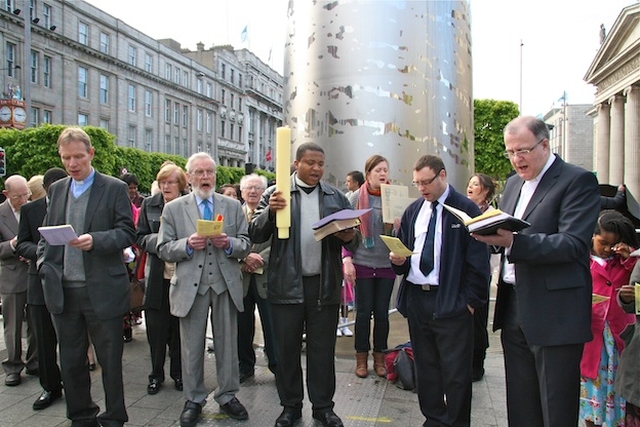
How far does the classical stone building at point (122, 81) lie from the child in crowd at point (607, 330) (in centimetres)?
2668

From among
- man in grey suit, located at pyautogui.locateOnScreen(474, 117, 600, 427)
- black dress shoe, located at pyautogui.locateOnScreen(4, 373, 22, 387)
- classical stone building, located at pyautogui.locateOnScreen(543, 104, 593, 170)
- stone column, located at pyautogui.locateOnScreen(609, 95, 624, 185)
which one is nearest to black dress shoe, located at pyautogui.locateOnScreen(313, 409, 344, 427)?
man in grey suit, located at pyautogui.locateOnScreen(474, 117, 600, 427)

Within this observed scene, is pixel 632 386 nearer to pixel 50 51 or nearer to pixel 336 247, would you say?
pixel 336 247

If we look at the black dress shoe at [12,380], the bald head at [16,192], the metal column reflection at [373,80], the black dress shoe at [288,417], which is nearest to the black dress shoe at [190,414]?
the black dress shoe at [288,417]

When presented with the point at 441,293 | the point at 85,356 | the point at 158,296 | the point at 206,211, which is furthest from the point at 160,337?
the point at 441,293

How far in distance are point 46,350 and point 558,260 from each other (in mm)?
4165

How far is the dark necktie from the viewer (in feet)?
12.2

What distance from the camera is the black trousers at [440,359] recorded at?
3.60 meters

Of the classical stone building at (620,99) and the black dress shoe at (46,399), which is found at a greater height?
the classical stone building at (620,99)

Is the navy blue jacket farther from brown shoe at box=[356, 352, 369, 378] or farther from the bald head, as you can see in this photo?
the bald head

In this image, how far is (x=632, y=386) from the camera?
3.25 metres

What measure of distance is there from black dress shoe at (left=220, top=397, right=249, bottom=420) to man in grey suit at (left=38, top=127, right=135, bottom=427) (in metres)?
0.78

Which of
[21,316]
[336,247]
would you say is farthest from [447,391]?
[21,316]

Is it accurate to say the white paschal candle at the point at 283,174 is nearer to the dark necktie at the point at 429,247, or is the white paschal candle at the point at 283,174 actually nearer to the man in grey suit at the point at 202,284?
the man in grey suit at the point at 202,284

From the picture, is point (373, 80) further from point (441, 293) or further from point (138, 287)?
point (138, 287)
